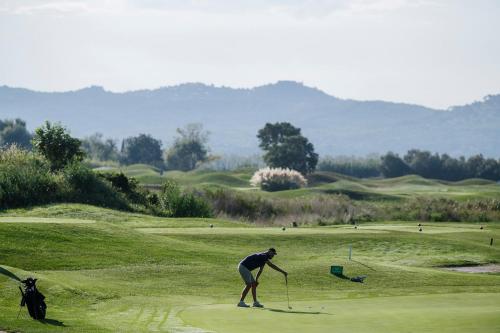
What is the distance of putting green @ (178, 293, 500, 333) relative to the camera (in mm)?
21141

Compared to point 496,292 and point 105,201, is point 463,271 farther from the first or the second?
point 105,201

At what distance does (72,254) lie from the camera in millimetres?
35906

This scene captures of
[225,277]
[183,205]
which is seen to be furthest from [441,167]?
[225,277]

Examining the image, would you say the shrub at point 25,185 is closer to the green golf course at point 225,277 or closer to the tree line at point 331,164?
the green golf course at point 225,277

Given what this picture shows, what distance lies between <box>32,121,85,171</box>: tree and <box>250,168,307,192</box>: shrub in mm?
39124

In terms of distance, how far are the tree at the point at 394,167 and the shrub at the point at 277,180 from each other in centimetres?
7375

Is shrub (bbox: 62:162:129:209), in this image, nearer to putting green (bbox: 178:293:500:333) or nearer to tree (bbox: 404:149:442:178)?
putting green (bbox: 178:293:500:333)

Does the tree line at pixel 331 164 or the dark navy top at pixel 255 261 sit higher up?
the tree line at pixel 331 164

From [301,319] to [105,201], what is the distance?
1474 inches

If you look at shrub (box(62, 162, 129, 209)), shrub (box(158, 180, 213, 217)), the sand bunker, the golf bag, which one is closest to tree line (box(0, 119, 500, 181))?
shrub (box(158, 180, 213, 217))

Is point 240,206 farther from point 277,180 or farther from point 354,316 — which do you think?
point 354,316

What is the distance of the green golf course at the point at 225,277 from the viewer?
22.4 meters

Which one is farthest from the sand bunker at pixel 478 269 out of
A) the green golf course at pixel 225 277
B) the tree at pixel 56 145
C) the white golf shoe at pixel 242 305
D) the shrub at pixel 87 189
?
the tree at pixel 56 145

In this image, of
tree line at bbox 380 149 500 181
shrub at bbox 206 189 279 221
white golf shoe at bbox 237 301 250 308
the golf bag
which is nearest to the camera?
the golf bag
